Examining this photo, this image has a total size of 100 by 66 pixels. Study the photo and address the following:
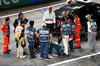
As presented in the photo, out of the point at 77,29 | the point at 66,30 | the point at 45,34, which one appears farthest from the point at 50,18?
the point at 45,34

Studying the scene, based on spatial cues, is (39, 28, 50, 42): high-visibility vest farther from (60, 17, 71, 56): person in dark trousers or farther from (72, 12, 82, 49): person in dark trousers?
(72, 12, 82, 49): person in dark trousers

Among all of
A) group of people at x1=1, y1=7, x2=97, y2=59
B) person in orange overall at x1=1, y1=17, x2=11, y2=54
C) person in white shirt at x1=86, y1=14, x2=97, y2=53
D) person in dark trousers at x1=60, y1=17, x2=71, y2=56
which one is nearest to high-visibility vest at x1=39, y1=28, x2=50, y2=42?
group of people at x1=1, y1=7, x2=97, y2=59

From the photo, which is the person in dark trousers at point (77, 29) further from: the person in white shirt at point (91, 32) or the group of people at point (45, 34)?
the person in white shirt at point (91, 32)

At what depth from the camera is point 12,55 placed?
12.6 m

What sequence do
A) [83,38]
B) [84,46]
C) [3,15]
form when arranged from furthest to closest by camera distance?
[3,15] < [83,38] < [84,46]

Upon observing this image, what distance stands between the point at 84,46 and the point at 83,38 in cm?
122

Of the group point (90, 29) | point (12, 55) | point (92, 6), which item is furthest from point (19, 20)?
point (92, 6)

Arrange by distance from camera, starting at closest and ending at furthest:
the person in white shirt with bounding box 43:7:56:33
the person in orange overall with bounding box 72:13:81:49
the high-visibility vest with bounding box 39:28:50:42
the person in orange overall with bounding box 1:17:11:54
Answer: the high-visibility vest with bounding box 39:28:50:42
the person in orange overall with bounding box 1:17:11:54
the person in orange overall with bounding box 72:13:81:49
the person in white shirt with bounding box 43:7:56:33

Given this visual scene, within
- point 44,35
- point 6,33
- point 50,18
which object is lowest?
point 44,35

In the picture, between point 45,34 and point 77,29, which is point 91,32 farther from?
point 45,34

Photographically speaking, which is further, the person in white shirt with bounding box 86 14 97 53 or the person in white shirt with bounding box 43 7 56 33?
the person in white shirt with bounding box 43 7 56 33

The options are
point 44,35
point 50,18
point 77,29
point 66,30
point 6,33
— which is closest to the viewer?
point 44,35

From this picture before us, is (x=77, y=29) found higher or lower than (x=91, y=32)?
higher

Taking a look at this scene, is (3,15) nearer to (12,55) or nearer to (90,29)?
(12,55)
